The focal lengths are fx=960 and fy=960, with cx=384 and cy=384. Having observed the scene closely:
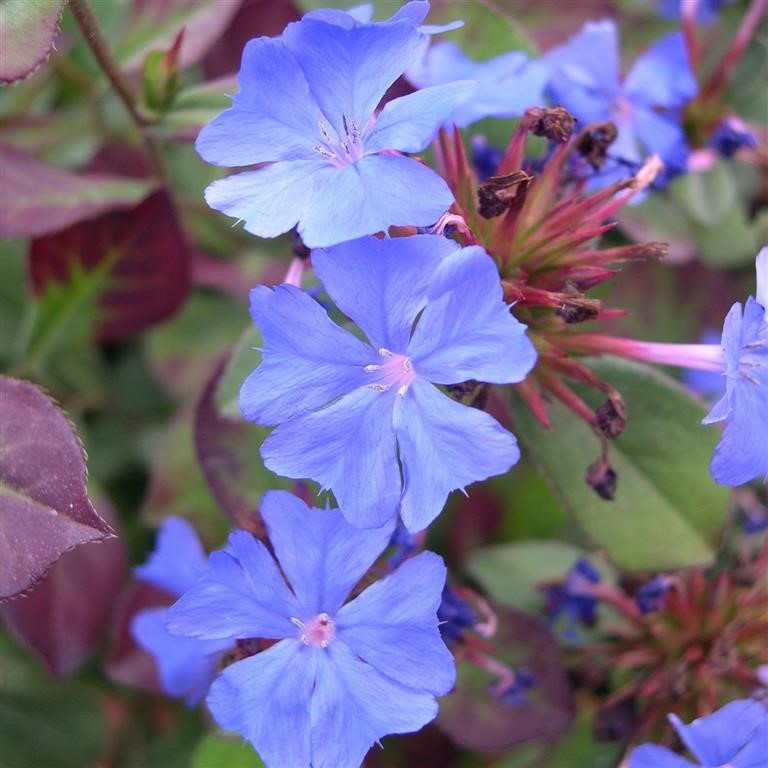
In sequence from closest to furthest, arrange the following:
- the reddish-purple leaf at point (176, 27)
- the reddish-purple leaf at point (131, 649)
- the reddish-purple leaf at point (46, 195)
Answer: the reddish-purple leaf at point (46, 195)
the reddish-purple leaf at point (176, 27)
the reddish-purple leaf at point (131, 649)

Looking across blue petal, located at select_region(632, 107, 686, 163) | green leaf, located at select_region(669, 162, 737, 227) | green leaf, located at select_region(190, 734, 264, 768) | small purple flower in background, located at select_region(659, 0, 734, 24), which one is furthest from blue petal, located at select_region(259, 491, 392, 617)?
small purple flower in background, located at select_region(659, 0, 734, 24)

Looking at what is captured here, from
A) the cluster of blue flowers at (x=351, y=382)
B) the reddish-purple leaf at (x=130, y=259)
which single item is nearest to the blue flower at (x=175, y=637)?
the cluster of blue flowers at (x=351, y=382)

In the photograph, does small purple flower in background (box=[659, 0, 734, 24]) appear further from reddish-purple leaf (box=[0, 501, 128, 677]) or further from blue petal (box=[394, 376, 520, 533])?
reddish-purple leaf (box=[0, 501, 128, 677])

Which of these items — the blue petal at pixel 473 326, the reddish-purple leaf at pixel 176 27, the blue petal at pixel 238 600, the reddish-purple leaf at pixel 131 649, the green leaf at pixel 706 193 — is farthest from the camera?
the green leaf at pixel 706 193

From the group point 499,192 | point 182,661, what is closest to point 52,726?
point 182,661

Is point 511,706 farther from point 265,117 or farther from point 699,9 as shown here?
point 699,9

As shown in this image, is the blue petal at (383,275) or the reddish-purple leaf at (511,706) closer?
the blue petal at (383,275)

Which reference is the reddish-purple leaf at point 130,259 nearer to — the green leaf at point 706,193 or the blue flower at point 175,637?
the blue flower at point 175,637
